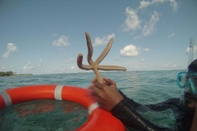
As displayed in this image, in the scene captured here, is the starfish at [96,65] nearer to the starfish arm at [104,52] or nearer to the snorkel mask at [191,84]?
the starfish arm at [104,52]

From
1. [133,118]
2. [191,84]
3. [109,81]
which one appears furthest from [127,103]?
[191,84]

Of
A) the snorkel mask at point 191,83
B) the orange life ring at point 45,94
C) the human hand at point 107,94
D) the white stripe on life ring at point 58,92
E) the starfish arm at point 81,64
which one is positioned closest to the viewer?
the starfish arm at point 81,64

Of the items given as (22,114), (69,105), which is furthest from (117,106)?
(22,114)

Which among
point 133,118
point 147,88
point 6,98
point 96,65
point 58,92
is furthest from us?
point 147,88

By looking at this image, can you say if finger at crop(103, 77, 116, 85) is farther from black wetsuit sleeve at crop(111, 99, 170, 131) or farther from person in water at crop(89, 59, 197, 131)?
black wetsuit sleeve at crop(111, 99, 170, 131)

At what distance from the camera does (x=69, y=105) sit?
11.0 feet

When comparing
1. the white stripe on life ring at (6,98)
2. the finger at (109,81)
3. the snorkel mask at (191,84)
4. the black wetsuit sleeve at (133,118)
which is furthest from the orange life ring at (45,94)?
the snorkel mask at (191,84)

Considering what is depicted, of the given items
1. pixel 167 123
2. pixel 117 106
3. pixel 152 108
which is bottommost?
pixel 167 123

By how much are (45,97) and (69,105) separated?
0.80 meters

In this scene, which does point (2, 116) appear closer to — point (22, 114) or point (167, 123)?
point (22, 114)

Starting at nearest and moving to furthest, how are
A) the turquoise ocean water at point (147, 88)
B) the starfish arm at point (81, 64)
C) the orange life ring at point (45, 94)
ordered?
the starfish arm at point (81, 64) < the turquoise ocean water at point (147, 88) < the orange life ring at point (45, 94)

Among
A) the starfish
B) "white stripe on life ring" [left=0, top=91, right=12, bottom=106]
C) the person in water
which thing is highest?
the starfish

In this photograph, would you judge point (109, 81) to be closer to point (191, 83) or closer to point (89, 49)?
point (89, 49)

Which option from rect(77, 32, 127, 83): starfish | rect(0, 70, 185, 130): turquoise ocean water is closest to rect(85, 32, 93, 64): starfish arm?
rect(77, 32, 127, 83): starfish
